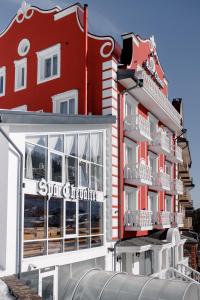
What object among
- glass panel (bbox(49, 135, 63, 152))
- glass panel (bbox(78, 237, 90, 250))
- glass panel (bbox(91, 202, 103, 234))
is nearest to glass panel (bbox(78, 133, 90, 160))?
glass panel (bbox(49, 135, 63, 152))

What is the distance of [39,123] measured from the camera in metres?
12.8

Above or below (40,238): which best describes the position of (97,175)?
above

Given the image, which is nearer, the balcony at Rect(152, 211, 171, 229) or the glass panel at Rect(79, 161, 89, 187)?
the glass panel at Rect(79, 161, 89, 187)

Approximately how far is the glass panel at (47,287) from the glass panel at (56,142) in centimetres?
439

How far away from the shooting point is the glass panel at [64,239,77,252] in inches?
574

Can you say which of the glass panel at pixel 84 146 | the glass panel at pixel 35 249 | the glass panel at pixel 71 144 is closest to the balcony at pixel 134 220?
the glass panel at pixel 84 146

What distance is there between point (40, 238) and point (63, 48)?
448 inches

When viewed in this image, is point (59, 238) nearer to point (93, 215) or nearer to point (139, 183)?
point (93, 215)

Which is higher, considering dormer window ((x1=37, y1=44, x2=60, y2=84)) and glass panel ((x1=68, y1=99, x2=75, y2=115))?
dormer window ((x1=37, y1=44, x2=60, y2=84))

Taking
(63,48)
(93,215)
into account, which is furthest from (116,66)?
(93,215)

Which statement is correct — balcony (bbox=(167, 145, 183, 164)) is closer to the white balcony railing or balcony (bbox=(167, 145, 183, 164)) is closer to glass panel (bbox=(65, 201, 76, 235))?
the white balcony railing

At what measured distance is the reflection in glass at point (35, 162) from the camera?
1272 cm

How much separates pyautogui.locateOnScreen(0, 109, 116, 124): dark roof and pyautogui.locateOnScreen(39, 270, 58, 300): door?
4.97 meters

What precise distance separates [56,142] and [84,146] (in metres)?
2.30
